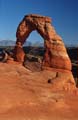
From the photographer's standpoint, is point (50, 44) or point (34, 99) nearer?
point (34, 99)

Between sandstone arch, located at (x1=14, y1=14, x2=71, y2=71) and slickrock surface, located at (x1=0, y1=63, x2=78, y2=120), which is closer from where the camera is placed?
slickrock surface, located at (x1=0, y1=63, x2=78, y2=120)

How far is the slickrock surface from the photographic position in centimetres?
1677

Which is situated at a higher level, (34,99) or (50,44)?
(50,44)

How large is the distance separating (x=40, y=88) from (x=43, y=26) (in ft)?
29.0

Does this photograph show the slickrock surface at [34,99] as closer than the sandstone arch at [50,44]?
Yes

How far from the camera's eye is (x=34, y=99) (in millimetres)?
18688

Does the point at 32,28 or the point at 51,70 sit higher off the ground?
the point at 32,28

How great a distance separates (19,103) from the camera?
704 inches

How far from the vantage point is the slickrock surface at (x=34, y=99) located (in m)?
16.8

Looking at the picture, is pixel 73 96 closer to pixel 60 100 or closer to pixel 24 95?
pixel 60 100

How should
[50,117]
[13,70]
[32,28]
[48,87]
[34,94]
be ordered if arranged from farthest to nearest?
[32,28]
[13,70]
[48,87]
[34,94]
[50,117]

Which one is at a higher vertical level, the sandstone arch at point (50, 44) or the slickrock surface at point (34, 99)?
the sandstone arch at point (50, 44)

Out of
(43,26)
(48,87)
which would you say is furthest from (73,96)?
(43,26)

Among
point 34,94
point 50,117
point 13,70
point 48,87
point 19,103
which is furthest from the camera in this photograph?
point 13,70
